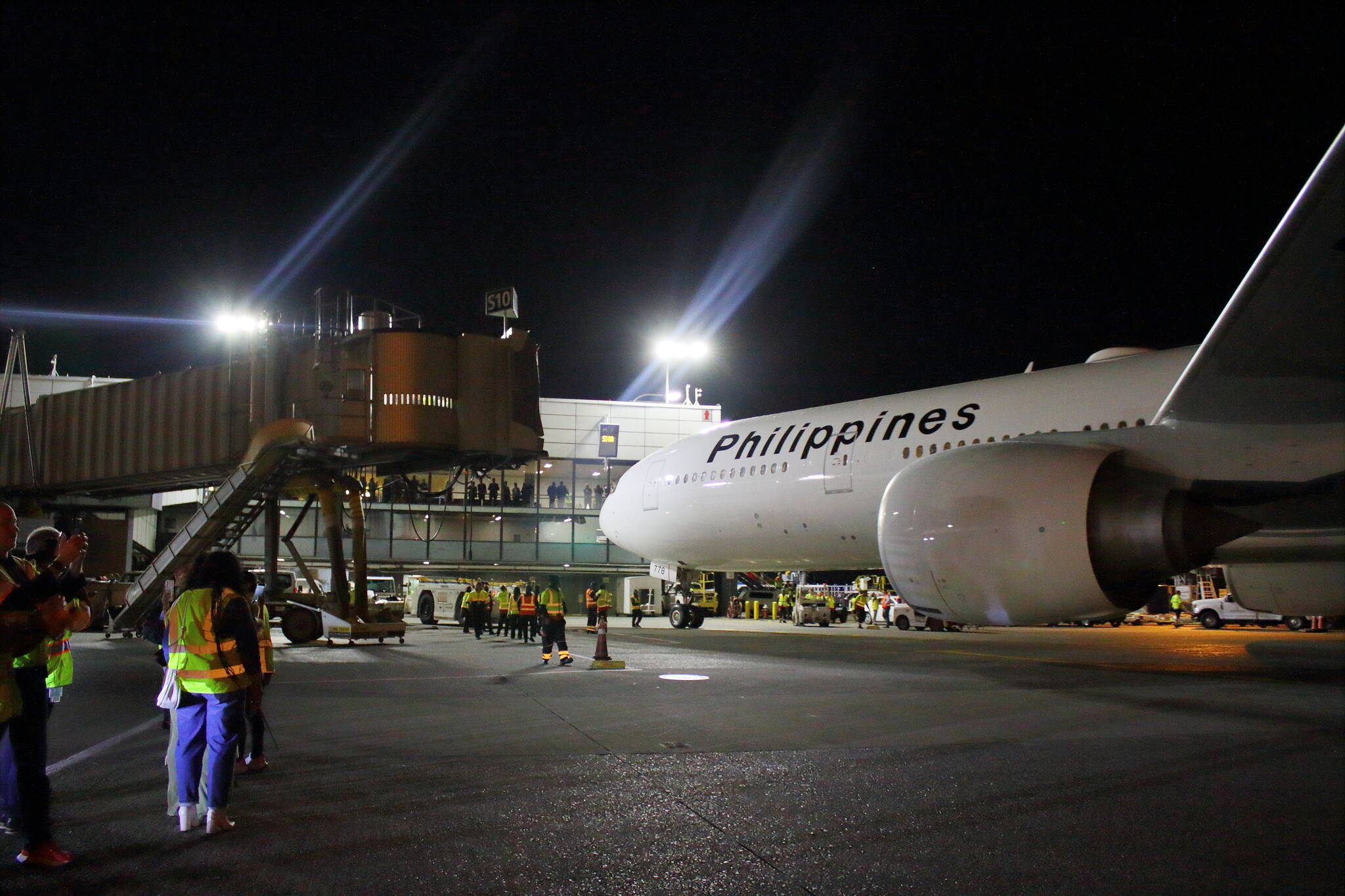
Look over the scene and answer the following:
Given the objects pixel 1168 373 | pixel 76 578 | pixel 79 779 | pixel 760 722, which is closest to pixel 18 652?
pixel 76 578

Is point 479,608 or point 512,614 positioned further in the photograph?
point 512,614

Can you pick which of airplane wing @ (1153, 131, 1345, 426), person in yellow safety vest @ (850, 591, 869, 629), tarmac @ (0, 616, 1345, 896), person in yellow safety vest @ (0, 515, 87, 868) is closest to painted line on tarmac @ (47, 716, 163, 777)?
tarmac @ (0, 616, 1345, 896)

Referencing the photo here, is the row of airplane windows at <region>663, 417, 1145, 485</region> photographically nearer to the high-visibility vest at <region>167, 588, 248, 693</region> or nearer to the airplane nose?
the airplane nose

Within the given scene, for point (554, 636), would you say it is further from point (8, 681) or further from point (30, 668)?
point (8, 681)

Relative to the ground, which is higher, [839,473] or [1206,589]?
[839,473]

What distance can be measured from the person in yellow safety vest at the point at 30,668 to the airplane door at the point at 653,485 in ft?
53.4

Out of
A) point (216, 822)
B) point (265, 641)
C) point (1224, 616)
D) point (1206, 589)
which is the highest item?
point (265, 641)

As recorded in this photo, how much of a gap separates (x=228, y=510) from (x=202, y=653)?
1755 cm

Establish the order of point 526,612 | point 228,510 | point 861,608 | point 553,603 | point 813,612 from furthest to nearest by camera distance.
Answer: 1. point 813,612
2. point 861,608
3. point 526,612
4. point 228,510
5. point 553,603

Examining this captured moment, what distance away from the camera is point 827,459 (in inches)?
658

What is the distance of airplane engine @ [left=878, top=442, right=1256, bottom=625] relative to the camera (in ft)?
26.3

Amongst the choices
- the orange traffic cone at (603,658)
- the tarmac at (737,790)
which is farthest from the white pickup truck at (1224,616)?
the orange traffic cone at (603,658)

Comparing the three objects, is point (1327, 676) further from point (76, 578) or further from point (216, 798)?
point (76, 578)

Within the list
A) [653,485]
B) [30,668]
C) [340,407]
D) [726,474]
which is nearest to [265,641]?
[30,668]
